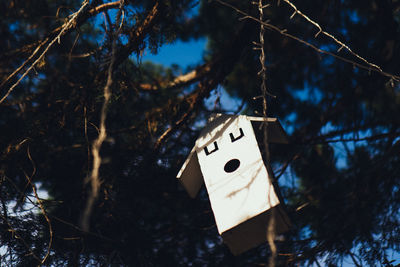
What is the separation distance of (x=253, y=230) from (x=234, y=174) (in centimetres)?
31

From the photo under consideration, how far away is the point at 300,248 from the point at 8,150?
2.07 meters

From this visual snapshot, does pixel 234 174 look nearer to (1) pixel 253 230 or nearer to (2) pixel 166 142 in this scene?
(1) pixel 253 230

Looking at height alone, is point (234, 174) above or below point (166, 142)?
below

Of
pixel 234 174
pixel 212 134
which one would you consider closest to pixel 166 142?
pixel 212 134

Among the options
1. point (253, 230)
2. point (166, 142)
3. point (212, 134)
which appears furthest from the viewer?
point (166, 142)

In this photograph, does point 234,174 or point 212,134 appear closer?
point 234,174

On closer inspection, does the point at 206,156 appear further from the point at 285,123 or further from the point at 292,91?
the point at 292,91

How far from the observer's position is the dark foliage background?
8.00ft

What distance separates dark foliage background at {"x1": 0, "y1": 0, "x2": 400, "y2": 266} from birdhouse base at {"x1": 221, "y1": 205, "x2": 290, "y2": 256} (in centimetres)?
50

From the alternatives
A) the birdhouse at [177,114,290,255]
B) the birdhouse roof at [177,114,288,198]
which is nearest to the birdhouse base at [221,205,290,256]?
the birdhouse at [177,114,290,255]

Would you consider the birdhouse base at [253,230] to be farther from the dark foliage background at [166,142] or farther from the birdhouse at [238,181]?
the dark foliage background at [166,142]

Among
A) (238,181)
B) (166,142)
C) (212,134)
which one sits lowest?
(238,181)

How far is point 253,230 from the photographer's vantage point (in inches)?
77.9

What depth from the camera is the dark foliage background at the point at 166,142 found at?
8.00ft
